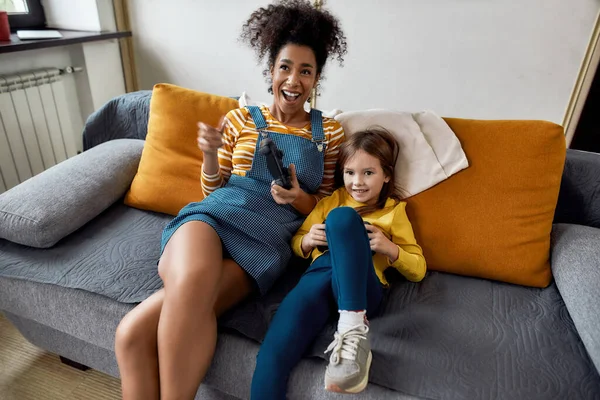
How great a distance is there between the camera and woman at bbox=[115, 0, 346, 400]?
3.23ft

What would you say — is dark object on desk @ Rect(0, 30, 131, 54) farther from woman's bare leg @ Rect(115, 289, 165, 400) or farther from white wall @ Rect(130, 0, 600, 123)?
woman's bare leg @ Rect(115, 289, 165, 400)

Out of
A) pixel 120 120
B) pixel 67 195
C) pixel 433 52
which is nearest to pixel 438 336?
pixel 67 195

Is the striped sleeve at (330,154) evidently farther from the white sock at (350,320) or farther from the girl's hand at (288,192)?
the white sock at (350,320)

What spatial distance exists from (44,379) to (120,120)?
3.37 ft

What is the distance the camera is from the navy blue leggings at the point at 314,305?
96cm

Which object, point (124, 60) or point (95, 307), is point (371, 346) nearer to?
point (95, 307)

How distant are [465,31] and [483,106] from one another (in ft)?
1.16

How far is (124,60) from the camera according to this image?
2533mm

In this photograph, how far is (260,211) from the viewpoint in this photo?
124 cm

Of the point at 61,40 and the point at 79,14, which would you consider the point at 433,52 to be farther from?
the point at 79,14

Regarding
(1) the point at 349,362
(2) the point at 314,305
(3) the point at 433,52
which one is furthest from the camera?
(3) the point at 433,52

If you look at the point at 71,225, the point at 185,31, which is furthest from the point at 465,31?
the point at 71,225

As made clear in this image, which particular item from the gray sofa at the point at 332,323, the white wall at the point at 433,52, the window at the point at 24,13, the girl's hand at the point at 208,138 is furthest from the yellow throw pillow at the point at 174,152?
the window at the point at 24,13

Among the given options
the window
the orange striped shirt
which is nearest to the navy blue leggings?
the orange striped shirt
